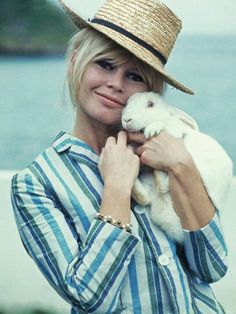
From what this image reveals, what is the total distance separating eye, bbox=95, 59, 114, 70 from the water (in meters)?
2.05

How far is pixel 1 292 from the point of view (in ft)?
13.1

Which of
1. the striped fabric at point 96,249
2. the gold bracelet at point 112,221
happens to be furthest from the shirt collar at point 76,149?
the gold bracelet at point 112,221

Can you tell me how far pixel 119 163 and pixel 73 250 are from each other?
9.6 inches

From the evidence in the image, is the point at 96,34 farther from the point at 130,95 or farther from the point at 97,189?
the point at 97,189

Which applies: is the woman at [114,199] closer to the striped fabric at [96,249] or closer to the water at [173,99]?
the striped fabric at [96,249]

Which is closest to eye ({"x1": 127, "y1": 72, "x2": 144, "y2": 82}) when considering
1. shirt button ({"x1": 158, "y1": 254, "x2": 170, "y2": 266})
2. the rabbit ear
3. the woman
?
the woman

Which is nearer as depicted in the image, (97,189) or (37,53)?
(97,189)

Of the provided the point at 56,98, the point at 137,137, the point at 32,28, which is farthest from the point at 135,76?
the point at 32,28

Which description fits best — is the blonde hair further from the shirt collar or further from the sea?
the sea

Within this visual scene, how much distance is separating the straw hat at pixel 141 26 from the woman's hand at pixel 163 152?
16 centimetres

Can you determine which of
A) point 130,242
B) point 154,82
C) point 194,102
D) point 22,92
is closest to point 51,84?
point 22,92

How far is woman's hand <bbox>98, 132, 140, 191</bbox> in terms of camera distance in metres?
2.05

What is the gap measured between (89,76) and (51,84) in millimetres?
2131

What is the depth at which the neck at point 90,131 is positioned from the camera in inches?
87.7
